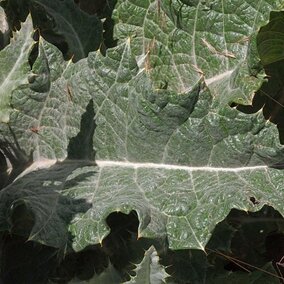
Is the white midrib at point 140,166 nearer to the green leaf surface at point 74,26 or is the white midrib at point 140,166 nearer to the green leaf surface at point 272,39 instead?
the green leaf surface at point 74,26

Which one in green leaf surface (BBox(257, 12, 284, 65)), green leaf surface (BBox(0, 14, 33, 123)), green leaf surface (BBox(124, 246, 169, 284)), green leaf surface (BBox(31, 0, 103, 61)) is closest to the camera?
green leaf surface (BBox(124, 246, 169, 284))

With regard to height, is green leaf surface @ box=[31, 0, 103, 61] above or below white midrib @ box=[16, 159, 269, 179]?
above

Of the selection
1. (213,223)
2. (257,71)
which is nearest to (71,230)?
(213,223)

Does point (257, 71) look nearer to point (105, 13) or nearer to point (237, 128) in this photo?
point (237, 128)

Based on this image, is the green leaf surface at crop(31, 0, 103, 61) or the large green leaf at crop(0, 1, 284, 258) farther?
the green leaf surface at crop(31, 0, 103, 61)

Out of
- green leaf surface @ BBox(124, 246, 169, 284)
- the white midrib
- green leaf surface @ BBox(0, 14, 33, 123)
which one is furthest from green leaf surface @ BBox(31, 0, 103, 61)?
green leaf surface @ BBox(124, 246, 169, 284)

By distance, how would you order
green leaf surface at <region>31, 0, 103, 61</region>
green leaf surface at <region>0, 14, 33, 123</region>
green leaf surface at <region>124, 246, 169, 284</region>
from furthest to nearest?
1. green leaf surface at <region>31, 0, 103, 61</region>
2. green leaf surface at <region>0, 14, 33, 123</region>
3. green leaf surface at <region>124, 246, 169, 284</region>

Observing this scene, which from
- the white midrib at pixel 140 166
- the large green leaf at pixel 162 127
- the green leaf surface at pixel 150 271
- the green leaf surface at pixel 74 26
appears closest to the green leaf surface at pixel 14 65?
the large green leaf at pixel 162 127

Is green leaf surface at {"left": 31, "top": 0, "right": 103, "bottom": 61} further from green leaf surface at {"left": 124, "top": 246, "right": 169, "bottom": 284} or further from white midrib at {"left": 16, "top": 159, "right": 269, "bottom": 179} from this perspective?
green leaf surface at {"left": 124, "top": 246, "right": 169, "bottom": 284}
